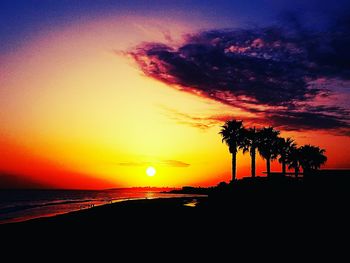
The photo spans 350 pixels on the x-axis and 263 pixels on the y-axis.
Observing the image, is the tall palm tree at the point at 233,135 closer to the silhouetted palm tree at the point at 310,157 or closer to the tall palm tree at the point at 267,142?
the tall palm tree at the point at 267,142

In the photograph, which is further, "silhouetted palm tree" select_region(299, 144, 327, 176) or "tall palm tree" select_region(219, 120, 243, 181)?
"silhouetted palm tree" select_region(299, 144, 327, 176)

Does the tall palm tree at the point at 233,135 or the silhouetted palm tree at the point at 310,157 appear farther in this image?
the silhouetted palm tree at the point at 310,157

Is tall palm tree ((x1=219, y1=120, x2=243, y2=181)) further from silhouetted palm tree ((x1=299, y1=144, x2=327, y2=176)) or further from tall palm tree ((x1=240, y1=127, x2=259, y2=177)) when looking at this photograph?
silhouetted palm tree ((x1=299, y1=144, x2=327, y2=176))

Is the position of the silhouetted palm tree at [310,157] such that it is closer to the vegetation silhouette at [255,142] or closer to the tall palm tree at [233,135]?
the vegetation silhouette at [255,142]

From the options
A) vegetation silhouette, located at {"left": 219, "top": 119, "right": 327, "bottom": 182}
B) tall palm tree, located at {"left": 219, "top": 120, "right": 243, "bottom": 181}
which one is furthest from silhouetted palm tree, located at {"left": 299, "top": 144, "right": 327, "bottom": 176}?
tall palm tree, located at {"left": 219, "top": 120, "right": 243, "bottom": 181}

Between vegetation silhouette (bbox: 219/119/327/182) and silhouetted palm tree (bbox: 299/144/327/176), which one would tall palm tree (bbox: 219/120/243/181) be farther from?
silhouetted palm tree (bbox: 299/144/327/176)

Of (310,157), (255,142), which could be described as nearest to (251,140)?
(255,142)

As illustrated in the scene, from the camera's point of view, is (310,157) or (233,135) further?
(310,157)

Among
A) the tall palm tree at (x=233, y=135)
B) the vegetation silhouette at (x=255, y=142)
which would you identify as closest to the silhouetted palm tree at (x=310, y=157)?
the vegetation silhouette at (x=255, y=142)

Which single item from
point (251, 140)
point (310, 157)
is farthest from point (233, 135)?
point (310, 157)

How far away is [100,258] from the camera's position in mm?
12156

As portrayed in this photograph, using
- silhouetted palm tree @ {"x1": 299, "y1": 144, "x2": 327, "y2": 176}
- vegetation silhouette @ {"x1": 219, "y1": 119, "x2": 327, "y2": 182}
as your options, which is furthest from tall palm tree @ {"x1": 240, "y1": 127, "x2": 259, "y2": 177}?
silhouetted palm tree @ {"x1": 299, "y1": 144, "x2": 327, "y2": 176}

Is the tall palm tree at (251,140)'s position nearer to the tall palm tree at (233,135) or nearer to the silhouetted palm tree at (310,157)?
the tall palm tree at (233,135)

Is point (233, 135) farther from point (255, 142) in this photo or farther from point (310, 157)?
point (310, 157)
